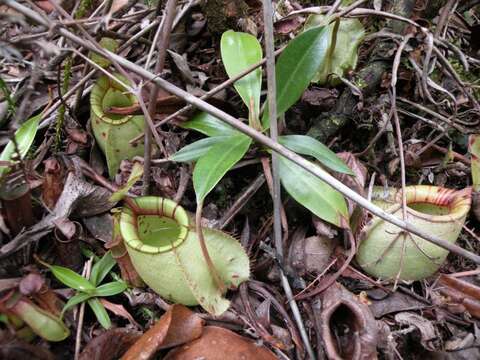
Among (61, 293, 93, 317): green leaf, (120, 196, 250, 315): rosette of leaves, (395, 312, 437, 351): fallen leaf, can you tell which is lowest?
(395, 312, 437, 351): fallen leaf

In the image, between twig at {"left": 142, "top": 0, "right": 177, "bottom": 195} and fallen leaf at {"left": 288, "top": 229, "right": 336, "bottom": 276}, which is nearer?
twig at {"left": 142, "top": 0, "right": 177, "bottom": 195}

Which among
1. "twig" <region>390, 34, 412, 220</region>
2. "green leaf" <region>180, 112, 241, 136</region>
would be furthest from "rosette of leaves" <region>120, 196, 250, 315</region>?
"twig" <region>390, 34, 412, 220</region>

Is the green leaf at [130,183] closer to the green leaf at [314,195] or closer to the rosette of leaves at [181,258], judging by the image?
the rosette of leaves at [181,258]

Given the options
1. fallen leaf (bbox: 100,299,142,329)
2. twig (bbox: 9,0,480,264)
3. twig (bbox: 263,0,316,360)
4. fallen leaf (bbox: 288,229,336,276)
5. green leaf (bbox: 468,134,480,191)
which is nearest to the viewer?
twig (bbox: 9,0,480,264)

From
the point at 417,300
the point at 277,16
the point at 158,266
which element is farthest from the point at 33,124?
the point at 417,300

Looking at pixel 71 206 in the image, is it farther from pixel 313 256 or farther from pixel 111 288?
pixel 313 256

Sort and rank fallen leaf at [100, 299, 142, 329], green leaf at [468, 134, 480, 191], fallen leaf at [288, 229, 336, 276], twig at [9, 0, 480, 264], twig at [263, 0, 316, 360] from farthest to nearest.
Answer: green leaf at [468, 134, 480, 191] → fallen leaf at [288, 229, 336, 276] → fallen leaf at [100, 299, 142, 329] → twig at [263, 0, 316, 360] → twig at [9, 0, 480, 264]

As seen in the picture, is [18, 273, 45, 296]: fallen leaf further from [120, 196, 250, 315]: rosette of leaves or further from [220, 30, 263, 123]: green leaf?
[220, 30, 263, 123]: green leaf
